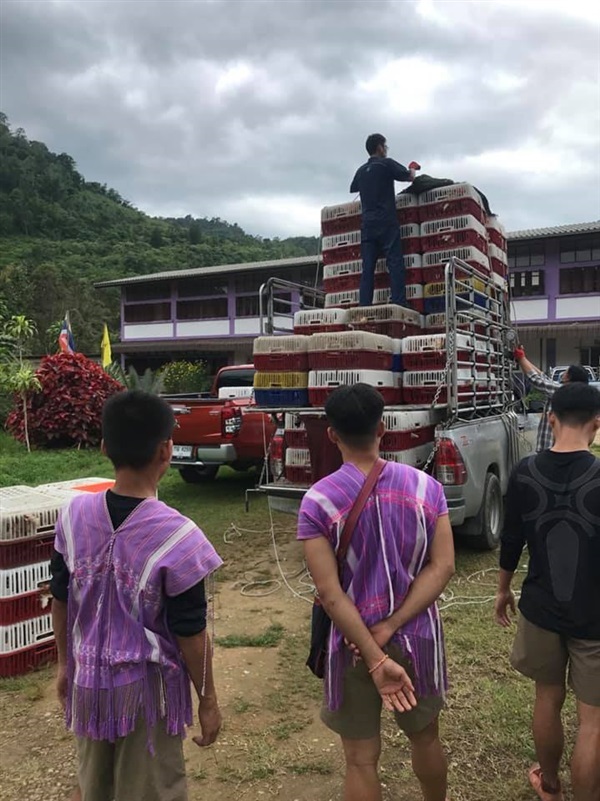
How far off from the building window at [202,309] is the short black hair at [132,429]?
24.5 m

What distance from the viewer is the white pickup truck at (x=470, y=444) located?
5105mm

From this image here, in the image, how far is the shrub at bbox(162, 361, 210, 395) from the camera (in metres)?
22.9

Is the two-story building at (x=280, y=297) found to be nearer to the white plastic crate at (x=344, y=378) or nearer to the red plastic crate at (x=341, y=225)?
the red plastic crate at (x=341, y=225)

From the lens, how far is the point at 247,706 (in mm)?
3383

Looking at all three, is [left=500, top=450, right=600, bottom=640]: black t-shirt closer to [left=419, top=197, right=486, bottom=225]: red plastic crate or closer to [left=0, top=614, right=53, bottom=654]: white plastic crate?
[left=0, top=614, right=53, bottom=654]: white plastic crate

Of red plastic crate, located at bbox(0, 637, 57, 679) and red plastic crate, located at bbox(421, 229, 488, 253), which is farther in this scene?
red plastic crate, located at bbox(421, 229, 488, 253)

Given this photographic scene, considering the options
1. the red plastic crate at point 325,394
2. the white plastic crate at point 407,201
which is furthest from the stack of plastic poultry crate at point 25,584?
the white plastic crate at point 407,201

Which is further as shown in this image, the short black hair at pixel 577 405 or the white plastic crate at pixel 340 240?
the white plastic crate at pixel 340 240

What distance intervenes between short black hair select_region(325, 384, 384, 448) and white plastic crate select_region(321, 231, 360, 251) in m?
4.95

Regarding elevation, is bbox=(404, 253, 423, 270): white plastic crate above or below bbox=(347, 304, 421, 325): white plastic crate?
above

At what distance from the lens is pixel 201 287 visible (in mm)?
26625

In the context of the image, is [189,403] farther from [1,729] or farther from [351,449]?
[351,449]

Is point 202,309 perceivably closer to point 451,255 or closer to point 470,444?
point 451,255

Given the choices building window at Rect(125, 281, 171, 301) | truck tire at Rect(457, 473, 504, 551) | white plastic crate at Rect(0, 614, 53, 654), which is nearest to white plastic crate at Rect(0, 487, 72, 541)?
white plastic crate at Rect(0, 614, 53, 654)
